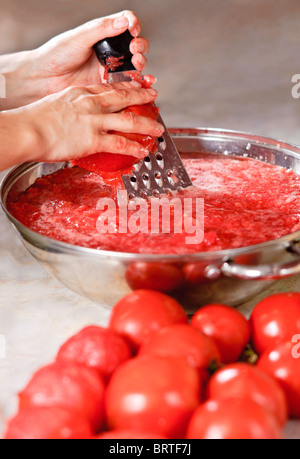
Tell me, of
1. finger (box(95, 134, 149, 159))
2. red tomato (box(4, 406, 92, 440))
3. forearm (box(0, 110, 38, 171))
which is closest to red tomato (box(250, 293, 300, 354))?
red tomato (box(4, 406, 92, 440))

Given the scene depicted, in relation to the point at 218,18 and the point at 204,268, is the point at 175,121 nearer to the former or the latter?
the point at 218,18

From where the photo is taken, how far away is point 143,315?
3.40 feet

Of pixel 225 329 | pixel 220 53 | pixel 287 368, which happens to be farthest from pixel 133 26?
pixel 220 53

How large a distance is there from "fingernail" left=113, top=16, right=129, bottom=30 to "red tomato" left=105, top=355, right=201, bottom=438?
1023 millimetres

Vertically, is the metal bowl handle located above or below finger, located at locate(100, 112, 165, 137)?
below

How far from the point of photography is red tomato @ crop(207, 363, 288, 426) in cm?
84

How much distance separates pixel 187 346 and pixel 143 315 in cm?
14

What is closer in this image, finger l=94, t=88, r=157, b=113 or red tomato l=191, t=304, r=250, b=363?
red tomato l=191, t=304, r=250, b=363

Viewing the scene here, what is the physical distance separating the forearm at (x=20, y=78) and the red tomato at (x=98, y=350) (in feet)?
3.90

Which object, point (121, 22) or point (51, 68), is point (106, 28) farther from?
point (51, 68)

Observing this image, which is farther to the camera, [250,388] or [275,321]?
[275,321]

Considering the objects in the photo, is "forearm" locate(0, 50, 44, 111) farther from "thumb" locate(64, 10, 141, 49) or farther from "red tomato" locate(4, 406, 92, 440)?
"red tomato" locate(4, 406, 92, 440)

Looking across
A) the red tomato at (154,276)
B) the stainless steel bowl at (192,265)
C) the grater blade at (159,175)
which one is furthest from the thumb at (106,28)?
the red tomato at (154,276)

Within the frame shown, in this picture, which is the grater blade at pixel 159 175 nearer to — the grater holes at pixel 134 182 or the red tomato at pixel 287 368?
the grater holes at pixel 134 182
